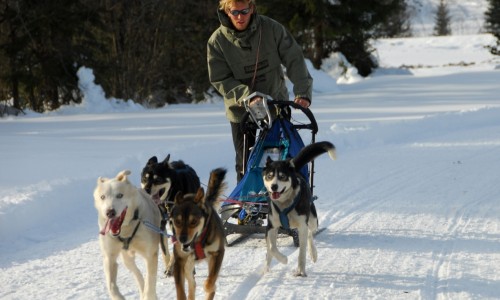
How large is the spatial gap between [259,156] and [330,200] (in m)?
2.11

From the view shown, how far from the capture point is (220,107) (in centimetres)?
1972

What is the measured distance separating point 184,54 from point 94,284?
17716 millimetres

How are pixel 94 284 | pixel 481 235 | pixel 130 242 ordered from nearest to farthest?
pixel 130 242, pixel 94 284, pixel 481 235

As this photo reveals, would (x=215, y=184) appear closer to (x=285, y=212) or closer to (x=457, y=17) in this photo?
(x=285, y=212)

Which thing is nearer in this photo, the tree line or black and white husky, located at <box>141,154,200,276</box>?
black and white husky, located at <box>141,154,200,276</box>

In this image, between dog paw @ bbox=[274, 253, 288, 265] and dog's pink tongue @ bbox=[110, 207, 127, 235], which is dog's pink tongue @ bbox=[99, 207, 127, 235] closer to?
dog's pink tongue @ bbox=[110, 207, 127, 235]

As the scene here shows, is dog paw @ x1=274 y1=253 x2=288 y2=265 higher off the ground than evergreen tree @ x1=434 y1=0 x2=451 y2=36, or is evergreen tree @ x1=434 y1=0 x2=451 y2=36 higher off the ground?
evergreen tree @ x1=434 y1=0 x2=451 y2=36

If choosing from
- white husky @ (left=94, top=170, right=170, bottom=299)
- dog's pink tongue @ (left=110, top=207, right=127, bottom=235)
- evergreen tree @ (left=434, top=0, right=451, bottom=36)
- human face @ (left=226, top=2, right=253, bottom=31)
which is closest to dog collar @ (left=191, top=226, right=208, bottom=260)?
white husky @ (left=94, top=170, right=170, bottom=299)

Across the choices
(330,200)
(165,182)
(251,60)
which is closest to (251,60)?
(251,60)

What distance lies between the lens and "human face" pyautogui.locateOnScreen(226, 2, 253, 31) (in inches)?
238

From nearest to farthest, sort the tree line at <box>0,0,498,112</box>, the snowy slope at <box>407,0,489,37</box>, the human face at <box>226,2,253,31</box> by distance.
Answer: the human face at <box>226,2,253,31</box>
the tree line at <box>0,0,498,112</box>
the snowy slope at <box>407,0,489,37</box>

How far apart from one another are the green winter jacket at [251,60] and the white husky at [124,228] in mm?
2071

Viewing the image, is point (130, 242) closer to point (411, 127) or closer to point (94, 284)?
point (94, 284)

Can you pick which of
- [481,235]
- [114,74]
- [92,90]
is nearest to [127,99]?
[114,74]
